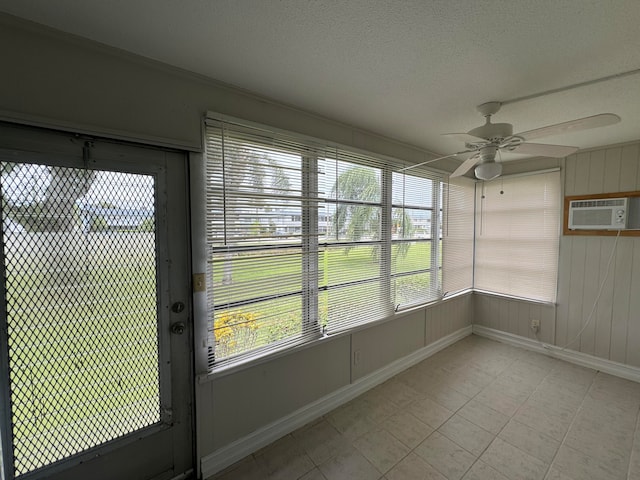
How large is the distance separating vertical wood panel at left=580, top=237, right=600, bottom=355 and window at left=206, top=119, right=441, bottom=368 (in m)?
1.96

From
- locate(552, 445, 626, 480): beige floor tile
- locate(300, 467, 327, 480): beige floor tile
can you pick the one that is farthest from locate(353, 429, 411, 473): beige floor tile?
locate(552, 445, 626, 480): beige floor tile

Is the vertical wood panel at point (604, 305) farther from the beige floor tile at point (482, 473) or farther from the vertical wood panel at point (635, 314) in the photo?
the beige floor tile at point (482, 473)

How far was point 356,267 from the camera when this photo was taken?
96.2 inches

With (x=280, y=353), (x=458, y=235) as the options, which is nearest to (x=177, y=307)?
(x=280, y=353)

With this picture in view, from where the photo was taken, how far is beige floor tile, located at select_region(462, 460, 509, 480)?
1.67 m

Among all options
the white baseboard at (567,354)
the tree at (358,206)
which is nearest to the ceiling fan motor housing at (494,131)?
the tree at (358,206)

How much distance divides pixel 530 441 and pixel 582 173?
9.21ft

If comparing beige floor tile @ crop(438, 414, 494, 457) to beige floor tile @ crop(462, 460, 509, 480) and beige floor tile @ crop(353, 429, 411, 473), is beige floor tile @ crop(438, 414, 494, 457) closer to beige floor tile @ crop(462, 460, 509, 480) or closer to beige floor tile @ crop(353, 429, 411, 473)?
beige floor tile @ crop(462, 460, 509, 480)

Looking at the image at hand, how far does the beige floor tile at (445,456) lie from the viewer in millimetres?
1724

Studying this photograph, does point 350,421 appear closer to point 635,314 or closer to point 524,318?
point 524,318

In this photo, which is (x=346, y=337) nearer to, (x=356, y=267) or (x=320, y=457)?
(x=356, y=267)

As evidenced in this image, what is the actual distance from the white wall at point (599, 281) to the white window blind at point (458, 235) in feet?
2.90

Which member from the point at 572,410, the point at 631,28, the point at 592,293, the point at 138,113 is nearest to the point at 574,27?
the point at 631,28

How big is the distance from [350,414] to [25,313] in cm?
220
